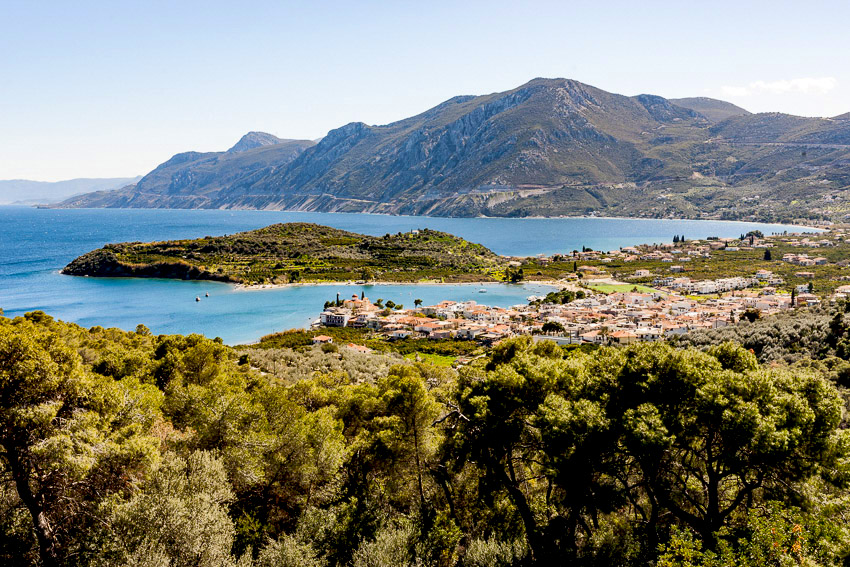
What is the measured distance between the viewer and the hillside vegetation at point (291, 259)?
270 ft

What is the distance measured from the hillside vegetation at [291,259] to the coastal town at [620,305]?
1431 centimetres

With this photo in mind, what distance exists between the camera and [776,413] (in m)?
8.08

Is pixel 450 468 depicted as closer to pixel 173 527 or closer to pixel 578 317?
pixel 173 527

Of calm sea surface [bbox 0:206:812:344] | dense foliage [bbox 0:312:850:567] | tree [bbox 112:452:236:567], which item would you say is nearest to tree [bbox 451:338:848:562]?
dense foliage [bbox 0:312:850:567]

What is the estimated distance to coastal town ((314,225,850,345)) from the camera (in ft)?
156

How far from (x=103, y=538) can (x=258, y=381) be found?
35.5 feet

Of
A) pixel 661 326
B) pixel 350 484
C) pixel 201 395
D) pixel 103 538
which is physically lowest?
pixel 661 326

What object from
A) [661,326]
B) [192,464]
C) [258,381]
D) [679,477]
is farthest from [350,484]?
[661,326]

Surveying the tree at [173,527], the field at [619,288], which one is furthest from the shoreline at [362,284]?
the tree at [173,527]

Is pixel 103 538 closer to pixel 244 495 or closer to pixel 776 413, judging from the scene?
pixel 244 495

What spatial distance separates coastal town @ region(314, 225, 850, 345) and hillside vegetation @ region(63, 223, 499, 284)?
14.3 metres

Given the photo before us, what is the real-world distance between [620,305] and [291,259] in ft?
195

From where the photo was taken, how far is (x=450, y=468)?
37.7 ft

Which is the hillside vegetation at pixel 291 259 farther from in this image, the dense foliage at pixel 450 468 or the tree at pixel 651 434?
the tree at pixel 651 434
